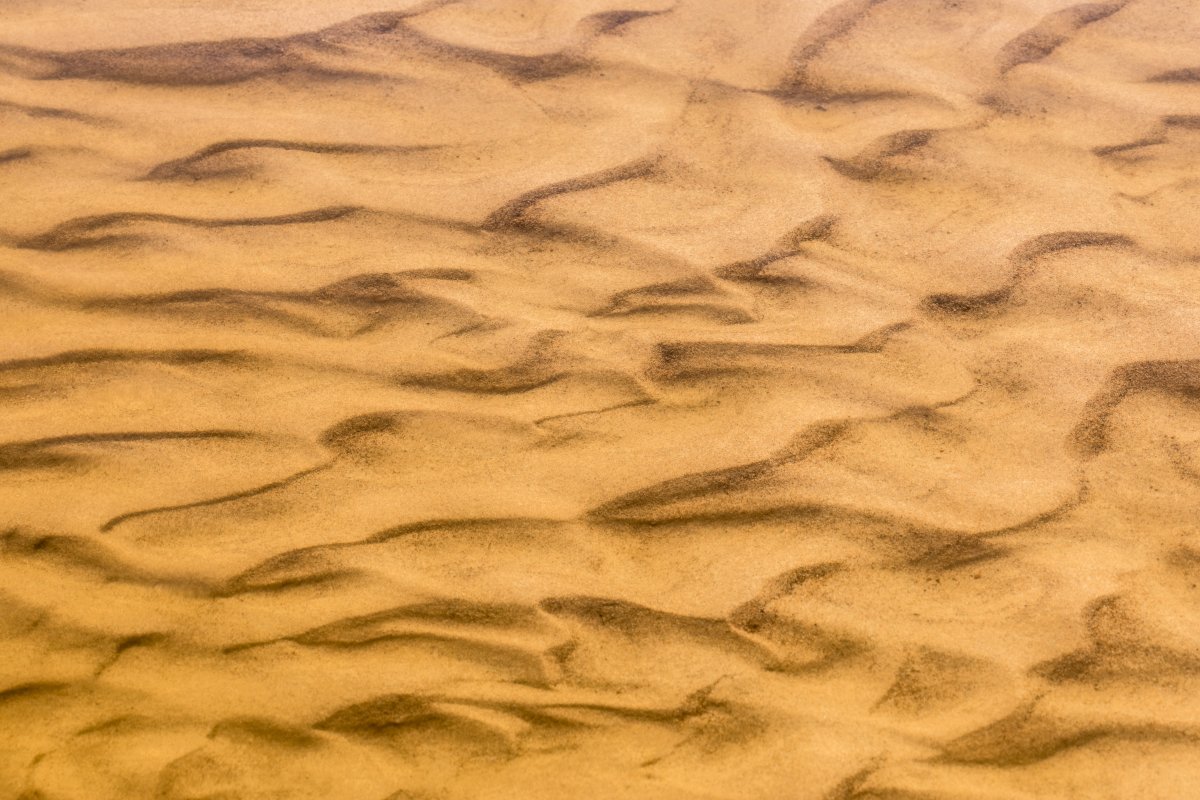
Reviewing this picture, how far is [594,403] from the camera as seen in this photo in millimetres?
2055

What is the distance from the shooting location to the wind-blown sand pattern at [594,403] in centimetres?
167

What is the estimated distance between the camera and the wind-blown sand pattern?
1.67m

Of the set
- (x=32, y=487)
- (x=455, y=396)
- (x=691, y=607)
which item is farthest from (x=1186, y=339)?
(x=32, y=487)

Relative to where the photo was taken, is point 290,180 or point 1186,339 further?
point 290,180

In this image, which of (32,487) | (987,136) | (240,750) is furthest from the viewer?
(987,136)

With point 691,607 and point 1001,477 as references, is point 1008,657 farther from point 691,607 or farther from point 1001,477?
point 691,607

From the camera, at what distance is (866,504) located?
1.92 m

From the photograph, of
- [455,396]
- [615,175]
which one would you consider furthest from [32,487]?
[615,175]

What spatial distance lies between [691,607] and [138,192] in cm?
142

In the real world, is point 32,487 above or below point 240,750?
above

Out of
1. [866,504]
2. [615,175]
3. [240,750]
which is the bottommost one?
[240,750]

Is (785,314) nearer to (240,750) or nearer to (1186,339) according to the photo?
(1186,339)

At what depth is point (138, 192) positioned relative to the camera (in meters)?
2.37

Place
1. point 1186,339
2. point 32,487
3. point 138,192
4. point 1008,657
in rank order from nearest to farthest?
point 1008,657 < point 32,487 < point 1186,339 < point 138,192
